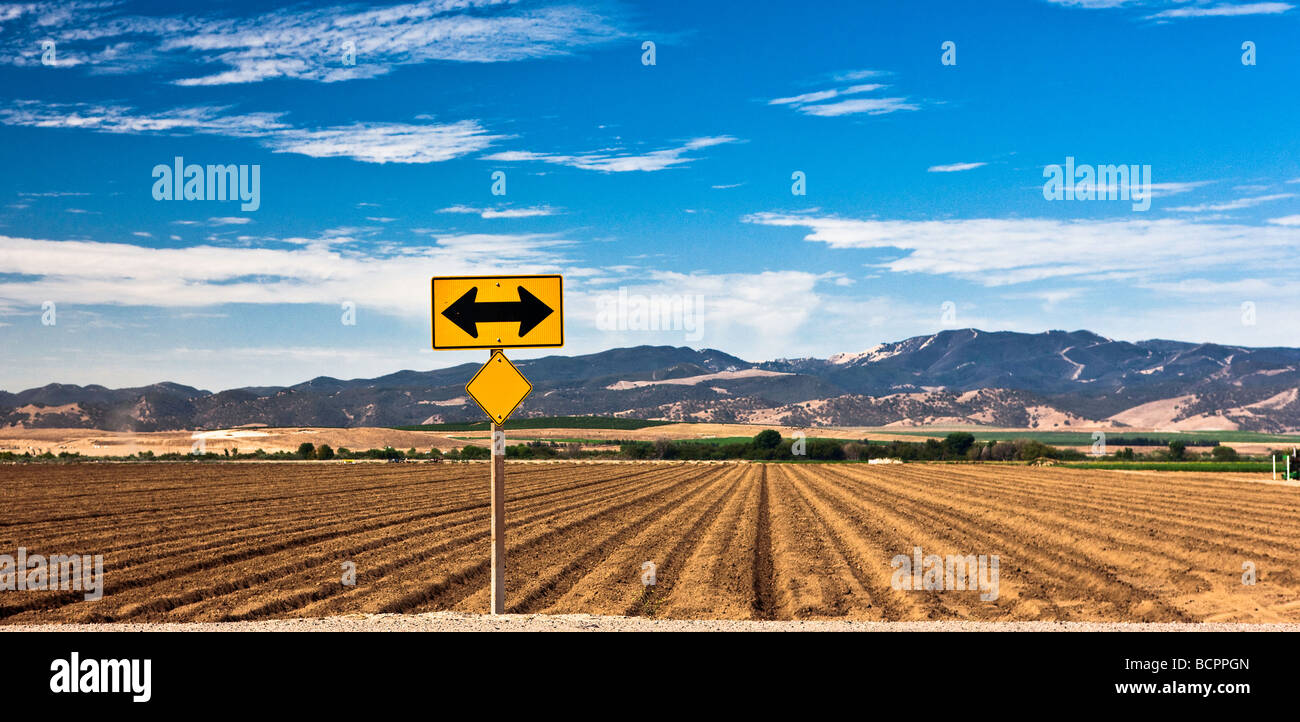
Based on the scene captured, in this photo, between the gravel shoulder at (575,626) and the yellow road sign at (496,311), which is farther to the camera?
the yellow road sign at (496,311)

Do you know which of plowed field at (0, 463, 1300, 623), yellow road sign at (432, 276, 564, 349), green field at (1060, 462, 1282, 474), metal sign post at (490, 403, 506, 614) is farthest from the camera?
green field at (1060, 462, 1282, 474)

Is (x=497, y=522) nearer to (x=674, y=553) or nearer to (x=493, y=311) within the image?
(x=493, y=311)

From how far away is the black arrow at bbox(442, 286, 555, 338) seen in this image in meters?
10.6

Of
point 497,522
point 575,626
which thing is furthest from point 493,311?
Answer: point 575,626

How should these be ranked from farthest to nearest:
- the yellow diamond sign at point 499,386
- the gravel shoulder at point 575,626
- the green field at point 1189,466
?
the green field at point 1189,466
the yellow diamond sign at point 499,386
the gravel shoulder at point 575,626

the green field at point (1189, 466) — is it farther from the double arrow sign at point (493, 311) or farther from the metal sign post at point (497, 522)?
the double arrow sign at point (493, 311)

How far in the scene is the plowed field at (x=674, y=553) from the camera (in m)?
14.8

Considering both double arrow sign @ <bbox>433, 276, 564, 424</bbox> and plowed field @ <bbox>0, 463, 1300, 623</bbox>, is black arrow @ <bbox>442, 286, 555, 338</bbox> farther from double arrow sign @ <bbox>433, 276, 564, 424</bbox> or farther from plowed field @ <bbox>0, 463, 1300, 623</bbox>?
plowed field @ <bbox>0, 463, 1300, 623</bbox>

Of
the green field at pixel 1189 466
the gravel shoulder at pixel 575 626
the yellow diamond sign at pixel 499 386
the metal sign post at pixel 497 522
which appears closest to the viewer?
the gravel shoulder at pixel 575 626

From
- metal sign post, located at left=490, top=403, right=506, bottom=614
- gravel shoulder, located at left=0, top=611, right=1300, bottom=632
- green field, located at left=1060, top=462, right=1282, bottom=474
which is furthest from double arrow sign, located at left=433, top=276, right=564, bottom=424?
green field, located at left=1060, top=462, right=1282, bottom=474

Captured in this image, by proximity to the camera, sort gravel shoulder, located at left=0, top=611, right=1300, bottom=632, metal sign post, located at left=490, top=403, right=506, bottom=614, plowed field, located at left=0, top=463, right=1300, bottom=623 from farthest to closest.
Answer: plowed field, located at left=0, top=463, right=1300, bottom=623 → metal sign post, located at left=490, top=403, right=506, bottom=614 → gravel shoulder, located at left=0, top=611, right=1300, bottom=632

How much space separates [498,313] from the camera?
10.7 meters

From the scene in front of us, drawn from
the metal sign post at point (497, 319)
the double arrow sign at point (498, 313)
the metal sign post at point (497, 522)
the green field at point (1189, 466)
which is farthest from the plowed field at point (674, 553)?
the green field at point (1189, 466)
